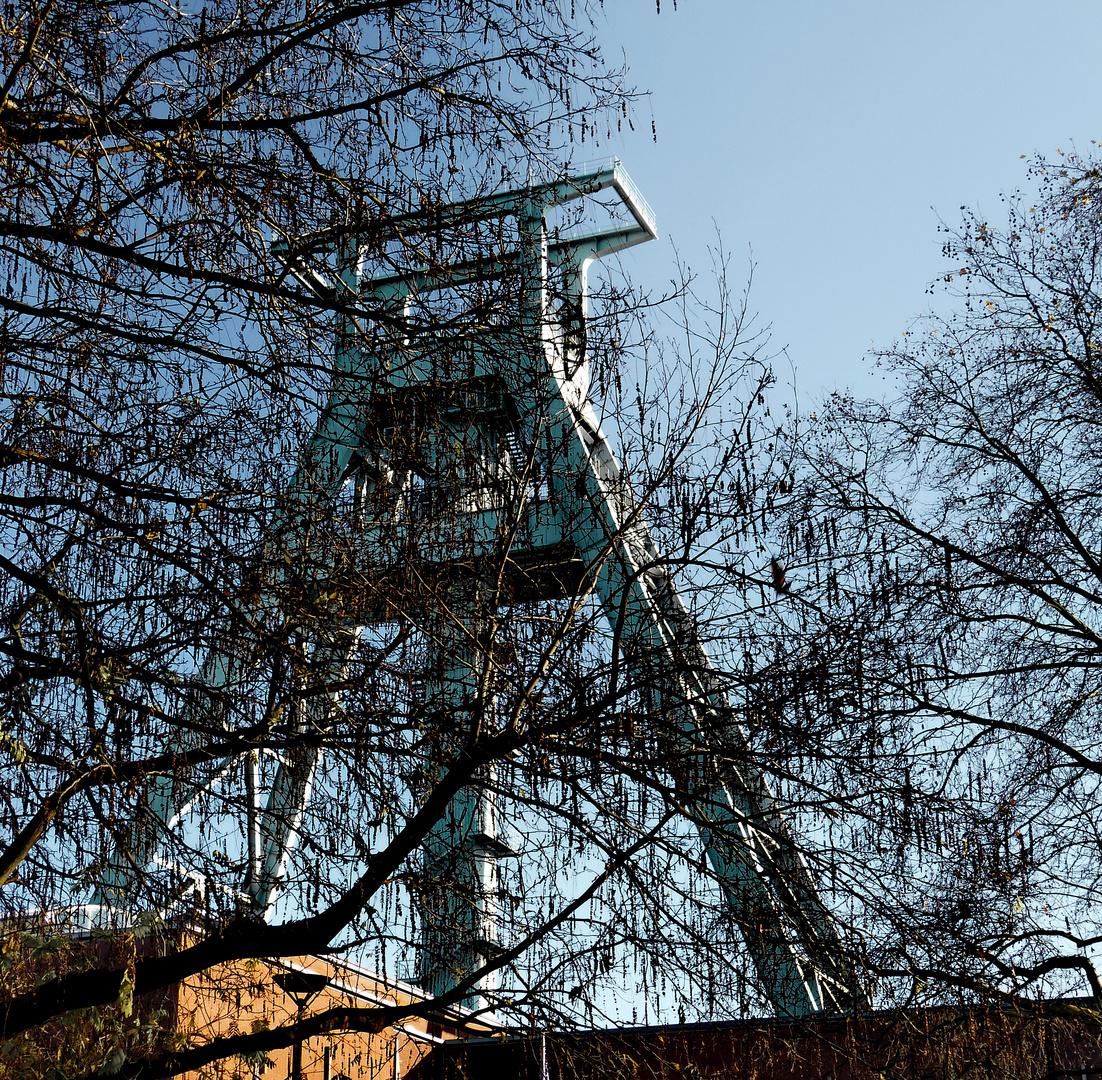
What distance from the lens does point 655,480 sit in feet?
15.1

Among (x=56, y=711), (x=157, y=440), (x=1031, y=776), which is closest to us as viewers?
(x=56, y=711)

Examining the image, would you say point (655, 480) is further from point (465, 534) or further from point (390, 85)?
point (390, 85)

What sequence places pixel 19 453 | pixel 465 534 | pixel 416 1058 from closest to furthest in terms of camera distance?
pixel 19 453 → pixel 465 534 → pixel 416 1058

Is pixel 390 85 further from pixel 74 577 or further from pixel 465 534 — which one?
pixel 74 577

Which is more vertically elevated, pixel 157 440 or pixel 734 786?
pixel 157 440

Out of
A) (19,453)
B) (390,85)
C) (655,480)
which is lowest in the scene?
(19,453)

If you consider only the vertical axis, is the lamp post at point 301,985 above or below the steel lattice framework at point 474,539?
below

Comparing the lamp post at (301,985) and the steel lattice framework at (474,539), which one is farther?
the lamp post at (301,985)

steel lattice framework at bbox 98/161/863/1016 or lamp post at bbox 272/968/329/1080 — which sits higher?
steel lattice framework at bbox 98/161/863/1016

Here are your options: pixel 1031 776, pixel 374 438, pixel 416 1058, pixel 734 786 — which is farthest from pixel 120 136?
pixel 416 1058

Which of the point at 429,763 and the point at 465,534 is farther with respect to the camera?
the point at 465,534

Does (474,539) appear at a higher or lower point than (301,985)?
higher

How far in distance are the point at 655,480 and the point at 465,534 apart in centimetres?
78

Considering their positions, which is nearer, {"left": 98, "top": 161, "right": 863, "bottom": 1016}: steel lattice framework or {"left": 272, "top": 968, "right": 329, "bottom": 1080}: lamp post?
{"left": 98, "top": 161, "right": 863, "bottom": 1016}: steel lattice framework
